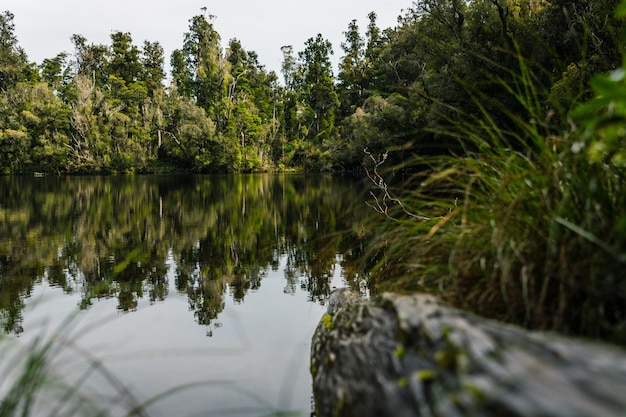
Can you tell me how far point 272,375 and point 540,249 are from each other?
8.57ft

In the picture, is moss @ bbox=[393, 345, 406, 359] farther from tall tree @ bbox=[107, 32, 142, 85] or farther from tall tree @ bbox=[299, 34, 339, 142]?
tall tree @ bbox=[107, 32, 142, 85]

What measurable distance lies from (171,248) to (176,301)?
12.2 feet

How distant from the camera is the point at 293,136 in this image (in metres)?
50.0

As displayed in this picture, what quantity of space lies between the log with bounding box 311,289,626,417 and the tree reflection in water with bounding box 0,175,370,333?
1069 millimetres

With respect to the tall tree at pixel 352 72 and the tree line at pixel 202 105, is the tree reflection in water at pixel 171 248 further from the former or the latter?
the tall tree at pixel 352 72

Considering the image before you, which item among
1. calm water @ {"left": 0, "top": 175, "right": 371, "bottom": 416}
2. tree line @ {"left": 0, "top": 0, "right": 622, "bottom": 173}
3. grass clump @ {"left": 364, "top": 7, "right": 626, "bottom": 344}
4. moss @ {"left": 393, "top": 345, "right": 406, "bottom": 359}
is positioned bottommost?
calm water @ {"left": 0, "top": 175, "right": 371, "bottom": 416}

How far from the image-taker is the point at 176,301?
596cm

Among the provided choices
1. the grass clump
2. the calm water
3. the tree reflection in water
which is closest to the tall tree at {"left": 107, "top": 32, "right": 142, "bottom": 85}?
the tree reflection in water

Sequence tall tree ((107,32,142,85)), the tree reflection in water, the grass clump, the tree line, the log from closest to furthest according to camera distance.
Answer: the log < the grass clump < the tree reflection in water < the tree line < tall tree ((107,32,142,85))

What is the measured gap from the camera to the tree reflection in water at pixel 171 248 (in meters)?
6.22

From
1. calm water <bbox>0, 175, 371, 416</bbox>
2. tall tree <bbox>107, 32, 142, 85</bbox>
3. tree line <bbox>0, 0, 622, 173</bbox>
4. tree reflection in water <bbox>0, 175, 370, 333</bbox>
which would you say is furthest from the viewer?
tall tree <bbox>107, 32, 142, 85</bbox>

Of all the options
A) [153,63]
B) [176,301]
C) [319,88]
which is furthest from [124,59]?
[176,301]

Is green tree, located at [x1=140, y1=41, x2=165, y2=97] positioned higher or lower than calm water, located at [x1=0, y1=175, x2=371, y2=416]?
higher

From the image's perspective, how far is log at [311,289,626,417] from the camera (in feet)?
3.08
